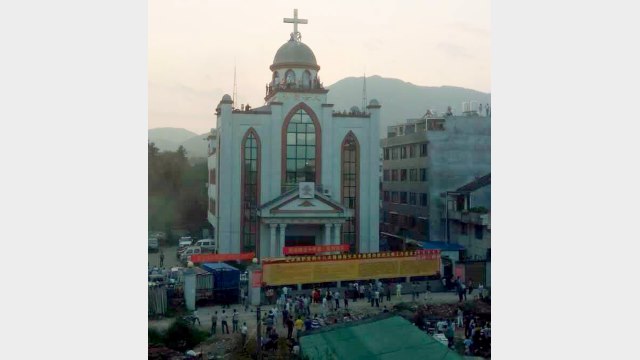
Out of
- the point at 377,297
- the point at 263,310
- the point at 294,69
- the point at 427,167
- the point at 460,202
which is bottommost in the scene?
the point at 263,310

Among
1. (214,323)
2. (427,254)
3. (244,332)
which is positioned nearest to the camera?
(244,332)

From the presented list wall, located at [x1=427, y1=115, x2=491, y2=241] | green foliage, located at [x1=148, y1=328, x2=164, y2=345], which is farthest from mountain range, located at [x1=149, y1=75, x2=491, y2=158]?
green foliage, located at [x1=148, y1=328, x2=164, y2=345]

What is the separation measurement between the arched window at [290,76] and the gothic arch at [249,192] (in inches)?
51.3

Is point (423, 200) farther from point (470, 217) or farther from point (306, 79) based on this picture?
point (306, 79)

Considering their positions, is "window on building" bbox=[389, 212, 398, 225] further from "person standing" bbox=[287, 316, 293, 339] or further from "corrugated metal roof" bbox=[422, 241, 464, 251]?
"person standing" bbox=[287, 316, 293, 339]

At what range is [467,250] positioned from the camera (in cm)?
1386

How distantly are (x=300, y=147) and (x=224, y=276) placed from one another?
2990 mm

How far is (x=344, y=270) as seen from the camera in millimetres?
12773

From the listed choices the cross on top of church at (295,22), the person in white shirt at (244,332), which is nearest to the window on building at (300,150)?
the cross on top of church at (295,22)

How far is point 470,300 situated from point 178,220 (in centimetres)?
597

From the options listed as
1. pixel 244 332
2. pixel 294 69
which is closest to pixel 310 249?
pixel 244 332

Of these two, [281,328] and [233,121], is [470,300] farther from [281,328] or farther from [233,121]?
[233,121]

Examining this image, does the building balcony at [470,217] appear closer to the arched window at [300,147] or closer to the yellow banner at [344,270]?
the yellow banner at [344,270]

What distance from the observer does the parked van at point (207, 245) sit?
490 inches
